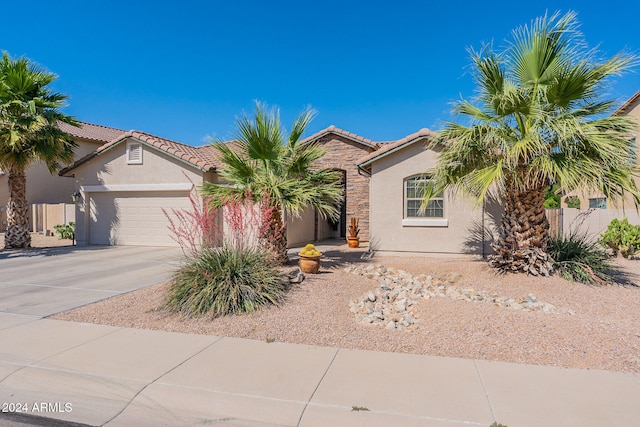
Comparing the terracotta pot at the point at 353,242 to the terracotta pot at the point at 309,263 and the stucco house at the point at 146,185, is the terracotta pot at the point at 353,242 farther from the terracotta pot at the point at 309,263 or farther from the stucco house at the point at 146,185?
the terracotta pot at the point at 309,263

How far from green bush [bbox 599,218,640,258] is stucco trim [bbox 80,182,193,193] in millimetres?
Result: 15143

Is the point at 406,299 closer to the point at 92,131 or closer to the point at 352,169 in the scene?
the point at 352,169

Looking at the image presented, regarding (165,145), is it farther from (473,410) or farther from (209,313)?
(473,410)

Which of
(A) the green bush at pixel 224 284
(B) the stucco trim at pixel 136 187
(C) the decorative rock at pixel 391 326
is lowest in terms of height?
(C) the decorative rock at pixel 391 326

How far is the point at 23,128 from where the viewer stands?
1314cm

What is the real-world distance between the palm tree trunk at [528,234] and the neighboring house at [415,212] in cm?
310

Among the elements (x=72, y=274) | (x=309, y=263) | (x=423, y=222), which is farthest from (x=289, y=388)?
(x=423, y=222)

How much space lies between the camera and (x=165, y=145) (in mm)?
14875

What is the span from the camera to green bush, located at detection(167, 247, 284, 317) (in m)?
6.18

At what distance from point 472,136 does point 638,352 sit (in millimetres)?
5142

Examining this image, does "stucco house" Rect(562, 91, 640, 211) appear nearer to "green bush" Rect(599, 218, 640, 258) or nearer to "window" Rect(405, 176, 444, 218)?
"green bush" Rect(599, 218, 640, 258)

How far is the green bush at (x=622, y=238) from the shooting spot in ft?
38.9

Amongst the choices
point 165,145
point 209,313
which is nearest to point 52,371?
point 209,313

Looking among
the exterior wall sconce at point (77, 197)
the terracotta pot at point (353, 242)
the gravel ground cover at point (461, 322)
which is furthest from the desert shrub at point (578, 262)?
the exterior wall sconce at point (77, 197)
